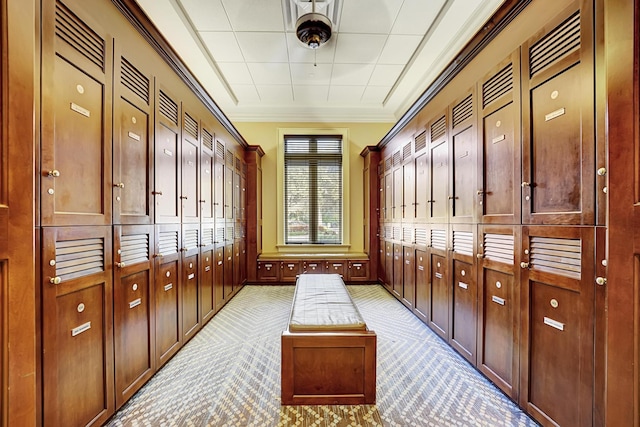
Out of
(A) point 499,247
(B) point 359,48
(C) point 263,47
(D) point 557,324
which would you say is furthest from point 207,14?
(D) point 557,324

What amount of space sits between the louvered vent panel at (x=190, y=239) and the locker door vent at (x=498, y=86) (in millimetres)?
2964

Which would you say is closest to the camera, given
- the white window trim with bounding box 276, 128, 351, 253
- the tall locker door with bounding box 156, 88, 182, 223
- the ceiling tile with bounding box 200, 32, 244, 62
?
the tall locker door with bounding box 156, 88, 182, 223

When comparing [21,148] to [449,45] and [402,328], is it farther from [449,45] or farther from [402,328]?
[449,45]

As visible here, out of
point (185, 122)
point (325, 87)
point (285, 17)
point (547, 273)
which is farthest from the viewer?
point (325, 87)

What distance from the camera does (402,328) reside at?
3.32 meters

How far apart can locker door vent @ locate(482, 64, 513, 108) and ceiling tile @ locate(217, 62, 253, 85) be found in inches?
129

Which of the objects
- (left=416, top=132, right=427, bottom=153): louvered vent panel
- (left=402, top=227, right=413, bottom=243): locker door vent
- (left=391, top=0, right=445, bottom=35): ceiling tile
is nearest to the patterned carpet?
(left=402, top=227, right=413, bottom=243): locker door vent

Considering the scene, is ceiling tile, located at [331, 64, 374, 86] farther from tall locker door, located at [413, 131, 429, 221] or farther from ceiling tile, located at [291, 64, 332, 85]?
tall locker door, located at [413, 131, 429, 221]

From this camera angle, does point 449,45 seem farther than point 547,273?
Yes

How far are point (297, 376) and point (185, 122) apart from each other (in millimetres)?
2548

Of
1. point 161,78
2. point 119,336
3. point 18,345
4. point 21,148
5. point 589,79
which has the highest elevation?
point 161,78

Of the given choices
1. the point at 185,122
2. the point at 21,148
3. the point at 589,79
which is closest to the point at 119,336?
the point at 21,148

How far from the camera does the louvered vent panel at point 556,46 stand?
4.98ft

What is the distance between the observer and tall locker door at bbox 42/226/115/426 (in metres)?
1.38
